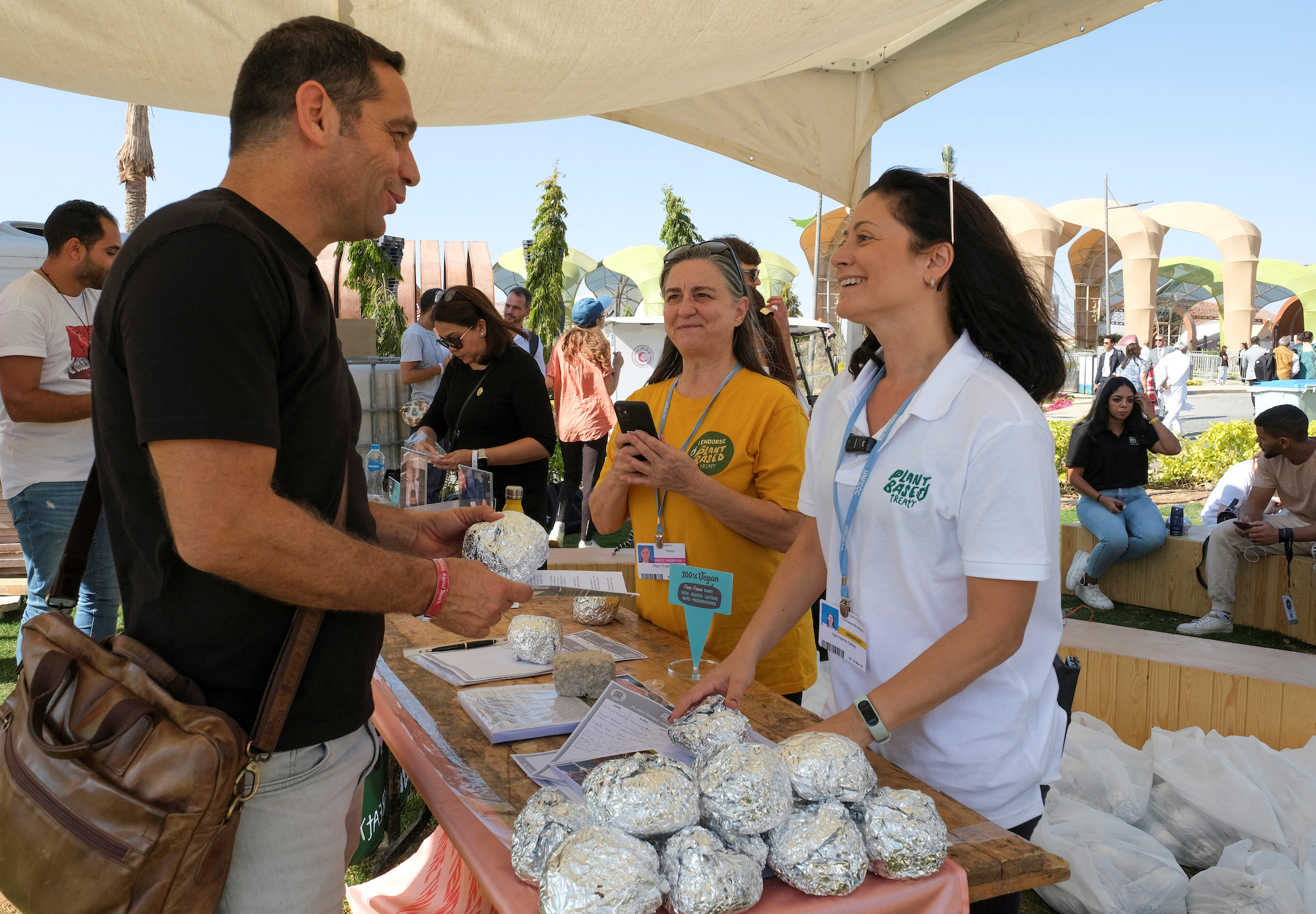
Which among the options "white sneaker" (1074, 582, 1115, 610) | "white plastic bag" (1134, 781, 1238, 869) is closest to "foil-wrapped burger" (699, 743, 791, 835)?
"white plastic bag" (1134, 781, 1238, 869)

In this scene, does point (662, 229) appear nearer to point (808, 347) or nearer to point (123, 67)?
point (808, 347)

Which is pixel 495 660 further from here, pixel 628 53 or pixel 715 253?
pixel 628 53

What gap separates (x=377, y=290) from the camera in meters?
13.8

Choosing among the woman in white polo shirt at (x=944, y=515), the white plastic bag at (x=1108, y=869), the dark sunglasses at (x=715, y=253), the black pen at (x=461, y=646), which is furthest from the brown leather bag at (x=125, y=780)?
the white plastic bag at (x=1108, y=869)

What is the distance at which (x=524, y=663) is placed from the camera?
77.0 inches

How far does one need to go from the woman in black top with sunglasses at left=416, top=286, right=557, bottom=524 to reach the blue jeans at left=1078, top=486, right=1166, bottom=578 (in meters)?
3.90

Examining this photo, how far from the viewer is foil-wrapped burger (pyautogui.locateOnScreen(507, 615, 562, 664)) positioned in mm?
1938

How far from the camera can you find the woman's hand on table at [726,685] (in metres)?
1.47

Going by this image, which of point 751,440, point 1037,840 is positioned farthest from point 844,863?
point 1037,840

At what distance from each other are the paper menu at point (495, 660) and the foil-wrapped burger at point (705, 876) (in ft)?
2.89

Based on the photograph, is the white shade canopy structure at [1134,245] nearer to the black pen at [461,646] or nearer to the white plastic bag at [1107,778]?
the white plastic bag at [1107,778]

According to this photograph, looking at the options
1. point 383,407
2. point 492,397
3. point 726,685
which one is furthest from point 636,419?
point 383,407

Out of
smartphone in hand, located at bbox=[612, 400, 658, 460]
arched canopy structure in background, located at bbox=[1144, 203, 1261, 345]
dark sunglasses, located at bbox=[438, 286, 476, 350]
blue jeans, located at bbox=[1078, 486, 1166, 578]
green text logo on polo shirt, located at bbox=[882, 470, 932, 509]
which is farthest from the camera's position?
arched canopy structure in background, located at bbox=[1144, 203, 1261, 345]

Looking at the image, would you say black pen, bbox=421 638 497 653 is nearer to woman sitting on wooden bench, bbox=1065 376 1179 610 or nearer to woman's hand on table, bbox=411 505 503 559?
woman's hand on table, bbox=411 505 503 559
